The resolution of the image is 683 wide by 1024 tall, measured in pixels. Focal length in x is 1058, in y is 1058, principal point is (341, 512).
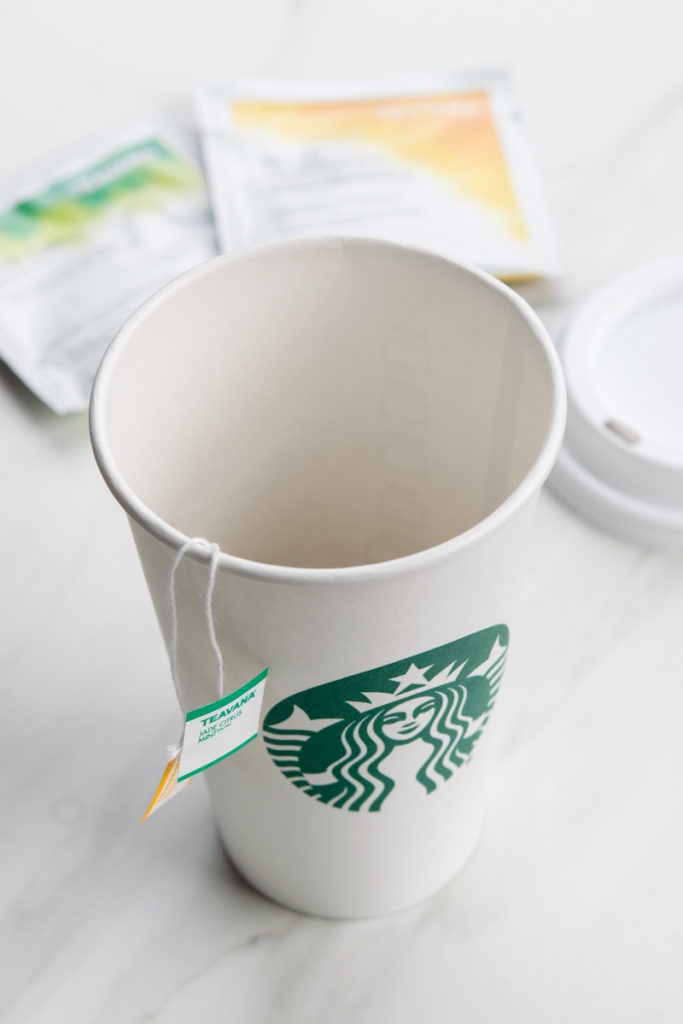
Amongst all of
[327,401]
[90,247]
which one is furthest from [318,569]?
[90,247]

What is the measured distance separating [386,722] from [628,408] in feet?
1.09

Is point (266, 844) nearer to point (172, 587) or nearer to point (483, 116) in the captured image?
point (172, 587)

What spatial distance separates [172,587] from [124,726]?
0.24 meters

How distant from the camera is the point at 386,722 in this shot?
0.34 m

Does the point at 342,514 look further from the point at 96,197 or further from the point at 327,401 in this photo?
the point at 96,197

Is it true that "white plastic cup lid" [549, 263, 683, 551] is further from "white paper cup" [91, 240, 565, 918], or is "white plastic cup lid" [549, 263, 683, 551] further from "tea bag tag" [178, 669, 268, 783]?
"tea bag tag" [178, 669, 268, 783]

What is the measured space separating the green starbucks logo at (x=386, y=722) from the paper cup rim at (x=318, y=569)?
0.13ft

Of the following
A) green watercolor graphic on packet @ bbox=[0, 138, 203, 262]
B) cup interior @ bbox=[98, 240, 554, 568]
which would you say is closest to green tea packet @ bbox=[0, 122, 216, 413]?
green watercolor graphic on packet @ bbox=[0, 138, 203, 262]

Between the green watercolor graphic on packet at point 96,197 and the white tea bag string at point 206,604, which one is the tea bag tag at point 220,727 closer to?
the white tea bag string at point 206,604

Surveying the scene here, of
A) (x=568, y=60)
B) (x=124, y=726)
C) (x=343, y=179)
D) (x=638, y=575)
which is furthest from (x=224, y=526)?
(x=568, y=60)

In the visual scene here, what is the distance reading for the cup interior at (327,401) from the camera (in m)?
0.37

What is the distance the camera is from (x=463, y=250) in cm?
71

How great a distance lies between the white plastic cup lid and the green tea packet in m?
0.27

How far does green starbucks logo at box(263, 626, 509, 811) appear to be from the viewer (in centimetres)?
33
